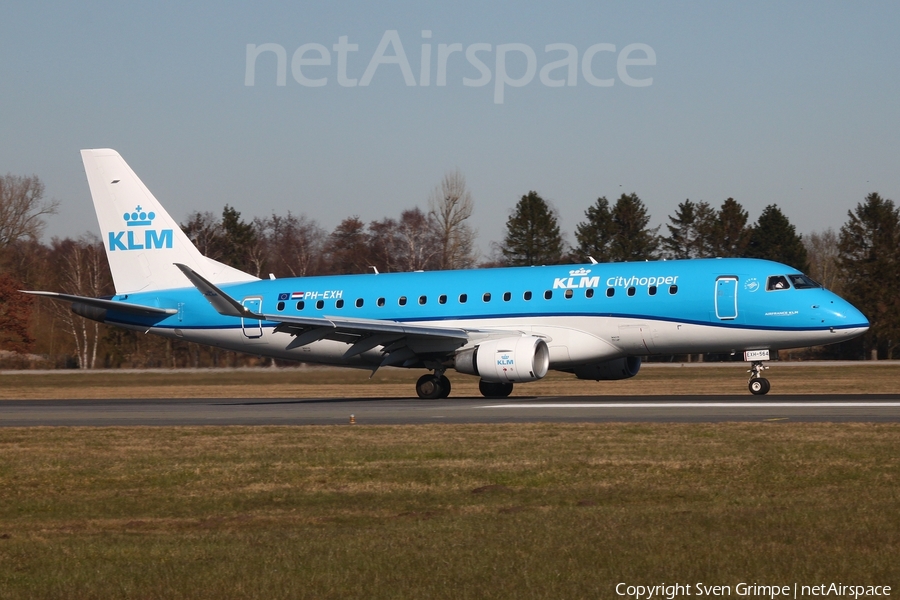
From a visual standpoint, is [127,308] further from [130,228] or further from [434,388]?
[434,388]

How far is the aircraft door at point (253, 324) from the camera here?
3456 cm

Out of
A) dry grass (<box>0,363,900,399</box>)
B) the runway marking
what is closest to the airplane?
the runway marking

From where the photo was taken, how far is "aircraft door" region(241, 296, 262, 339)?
113 feet

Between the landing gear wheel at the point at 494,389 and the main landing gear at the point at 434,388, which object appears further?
the landing gear wheel at the point at 494,389

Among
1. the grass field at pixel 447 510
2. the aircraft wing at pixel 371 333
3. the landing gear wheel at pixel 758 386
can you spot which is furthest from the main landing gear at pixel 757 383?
the grass field at pixel 447 510

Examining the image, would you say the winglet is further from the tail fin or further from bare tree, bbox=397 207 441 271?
bare tree, bbox=397 207 441 271

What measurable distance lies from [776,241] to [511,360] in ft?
237

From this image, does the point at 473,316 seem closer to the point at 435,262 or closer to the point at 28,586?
the point at 28,586

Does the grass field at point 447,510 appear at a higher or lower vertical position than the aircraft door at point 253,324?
lower

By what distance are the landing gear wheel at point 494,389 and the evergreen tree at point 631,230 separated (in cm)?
6661

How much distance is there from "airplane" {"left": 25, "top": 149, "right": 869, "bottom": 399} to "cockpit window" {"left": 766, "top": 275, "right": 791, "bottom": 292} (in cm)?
3

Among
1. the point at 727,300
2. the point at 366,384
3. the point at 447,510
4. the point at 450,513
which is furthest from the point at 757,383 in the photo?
the point at 450,513

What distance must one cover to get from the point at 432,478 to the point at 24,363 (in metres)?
64.1

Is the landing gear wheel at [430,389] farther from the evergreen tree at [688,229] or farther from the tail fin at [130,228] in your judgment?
the evergreen tree at [688,229]
